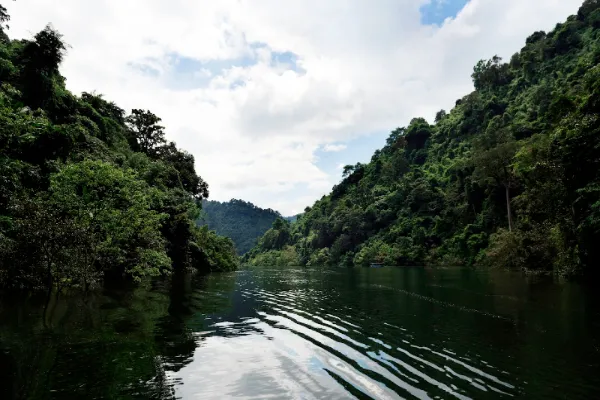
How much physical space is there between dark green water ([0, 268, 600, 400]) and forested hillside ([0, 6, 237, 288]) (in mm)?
2599

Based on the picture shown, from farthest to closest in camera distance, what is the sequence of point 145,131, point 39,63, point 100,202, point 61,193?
point 145,131 < point 39,63 < point 100,202 < point 61,193

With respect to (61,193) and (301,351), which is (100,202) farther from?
(301,351)

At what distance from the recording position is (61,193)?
951 inches

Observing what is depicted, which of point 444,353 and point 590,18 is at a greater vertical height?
point 590,18

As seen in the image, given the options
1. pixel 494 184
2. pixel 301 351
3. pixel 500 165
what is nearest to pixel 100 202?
pixel 301 351

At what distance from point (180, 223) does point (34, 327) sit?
39300 mm

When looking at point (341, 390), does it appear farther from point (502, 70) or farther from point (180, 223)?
point (502, 70)

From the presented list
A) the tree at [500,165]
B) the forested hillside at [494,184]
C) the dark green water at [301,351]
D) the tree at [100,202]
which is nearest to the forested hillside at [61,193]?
the tree at [100,202]

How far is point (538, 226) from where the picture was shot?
1747 inches

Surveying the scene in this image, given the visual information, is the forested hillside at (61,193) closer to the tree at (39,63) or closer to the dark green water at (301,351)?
the tree at (39,63)

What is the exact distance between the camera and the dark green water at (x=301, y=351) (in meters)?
8.59

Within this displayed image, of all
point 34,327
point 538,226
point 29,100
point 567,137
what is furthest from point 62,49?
point 538,226

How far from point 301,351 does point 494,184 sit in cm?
7363

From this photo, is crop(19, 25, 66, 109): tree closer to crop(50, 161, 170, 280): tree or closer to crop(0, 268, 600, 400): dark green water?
crop(50, 161, 170, 280): tree
